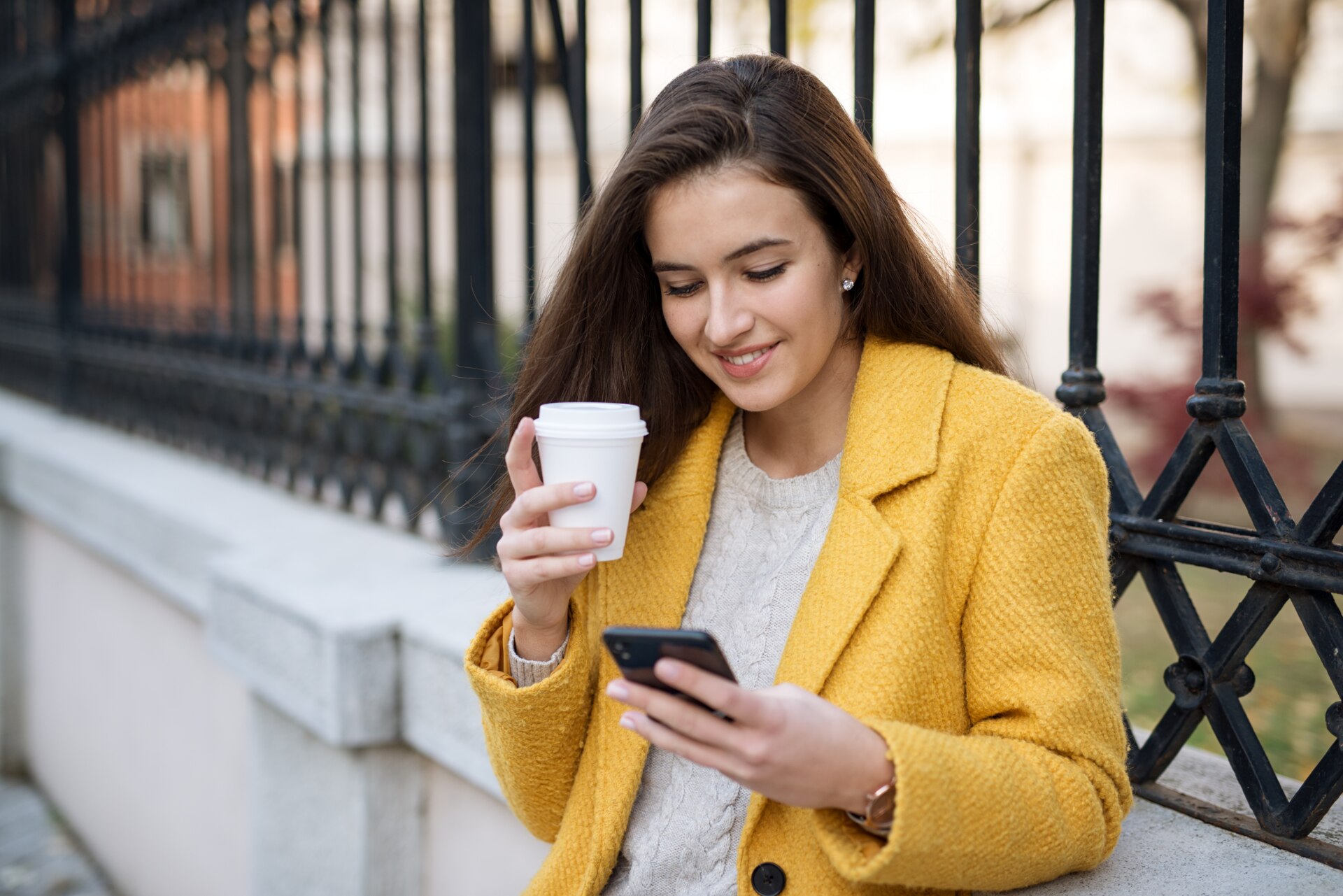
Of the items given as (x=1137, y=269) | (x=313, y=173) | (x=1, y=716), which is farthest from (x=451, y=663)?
(x=1137, y=269)

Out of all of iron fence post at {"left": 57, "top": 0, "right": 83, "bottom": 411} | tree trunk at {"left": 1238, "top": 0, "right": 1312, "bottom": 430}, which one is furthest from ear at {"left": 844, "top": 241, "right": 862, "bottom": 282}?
tree trunk at {"left": 1238, "top": 0, "right": 1312, "bottom": 430}

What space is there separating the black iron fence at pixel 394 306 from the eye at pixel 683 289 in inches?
21.2

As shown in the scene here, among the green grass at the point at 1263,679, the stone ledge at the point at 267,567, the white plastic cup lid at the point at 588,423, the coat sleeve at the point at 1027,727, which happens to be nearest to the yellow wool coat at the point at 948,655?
the coat sleeve at the point at 1027,727

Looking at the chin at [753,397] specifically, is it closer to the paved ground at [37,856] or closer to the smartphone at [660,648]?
the smartphone at [660,648]

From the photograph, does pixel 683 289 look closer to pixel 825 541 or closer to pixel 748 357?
pixel 748 357

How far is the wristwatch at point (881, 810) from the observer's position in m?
1.38

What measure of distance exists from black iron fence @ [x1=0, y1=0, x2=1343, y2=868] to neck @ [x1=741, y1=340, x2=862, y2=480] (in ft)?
1.12

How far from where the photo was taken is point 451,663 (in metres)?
2.45

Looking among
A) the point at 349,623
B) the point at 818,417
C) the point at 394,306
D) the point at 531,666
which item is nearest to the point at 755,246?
the point at 818,417

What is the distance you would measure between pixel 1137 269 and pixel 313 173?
979 cm

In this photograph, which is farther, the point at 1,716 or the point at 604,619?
the point at 1,716

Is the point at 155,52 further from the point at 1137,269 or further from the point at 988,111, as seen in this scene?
the point at 1137,269

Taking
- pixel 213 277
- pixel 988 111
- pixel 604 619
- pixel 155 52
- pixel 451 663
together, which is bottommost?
pixel 451 663

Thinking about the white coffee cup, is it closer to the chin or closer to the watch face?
the chin
